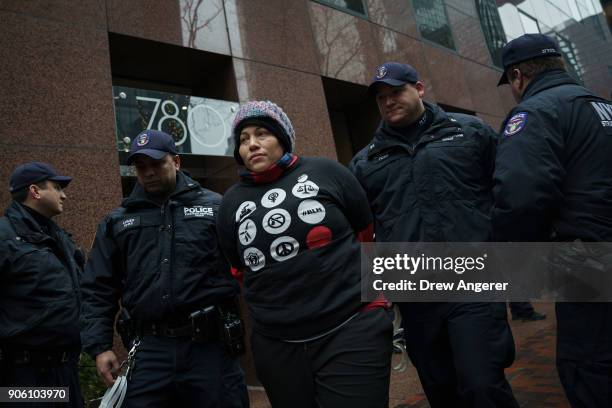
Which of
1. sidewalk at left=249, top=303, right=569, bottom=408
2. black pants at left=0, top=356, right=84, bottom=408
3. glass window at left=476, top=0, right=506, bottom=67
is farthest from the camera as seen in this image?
glass window at left=476, top=0, right=506, bottom=67

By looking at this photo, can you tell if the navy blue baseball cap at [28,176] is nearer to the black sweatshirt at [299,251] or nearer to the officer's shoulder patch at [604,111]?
the black sweatshirt at [299,251]

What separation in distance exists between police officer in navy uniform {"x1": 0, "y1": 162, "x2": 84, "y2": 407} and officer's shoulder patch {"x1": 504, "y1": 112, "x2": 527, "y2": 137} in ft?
9.24

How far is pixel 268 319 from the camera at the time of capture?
1829 mm

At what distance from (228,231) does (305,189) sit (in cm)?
46

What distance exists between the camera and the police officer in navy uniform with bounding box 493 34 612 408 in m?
1.71

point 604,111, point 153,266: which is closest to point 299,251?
point 153,266

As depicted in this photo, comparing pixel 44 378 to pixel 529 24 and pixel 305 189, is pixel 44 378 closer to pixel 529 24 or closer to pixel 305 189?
pixel 305 189

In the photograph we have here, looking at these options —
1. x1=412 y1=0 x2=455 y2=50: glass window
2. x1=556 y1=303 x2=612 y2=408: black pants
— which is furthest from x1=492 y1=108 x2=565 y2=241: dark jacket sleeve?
x1=412 y1=0 x2=455 y2=50: glass window

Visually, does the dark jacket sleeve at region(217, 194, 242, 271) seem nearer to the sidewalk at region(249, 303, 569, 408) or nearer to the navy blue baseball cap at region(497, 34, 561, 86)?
the navy blue baseball cap at region(497, 34, 561, 86)

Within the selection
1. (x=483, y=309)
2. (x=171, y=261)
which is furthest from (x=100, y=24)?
(x=483, y=309)

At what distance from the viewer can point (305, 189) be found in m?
1.93

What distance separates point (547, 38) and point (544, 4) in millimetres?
15503

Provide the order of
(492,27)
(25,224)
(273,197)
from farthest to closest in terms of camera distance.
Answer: (492,27) → (25,224) → (273,197)

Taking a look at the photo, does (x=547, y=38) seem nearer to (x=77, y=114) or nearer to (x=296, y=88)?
(x=77, y=114)
